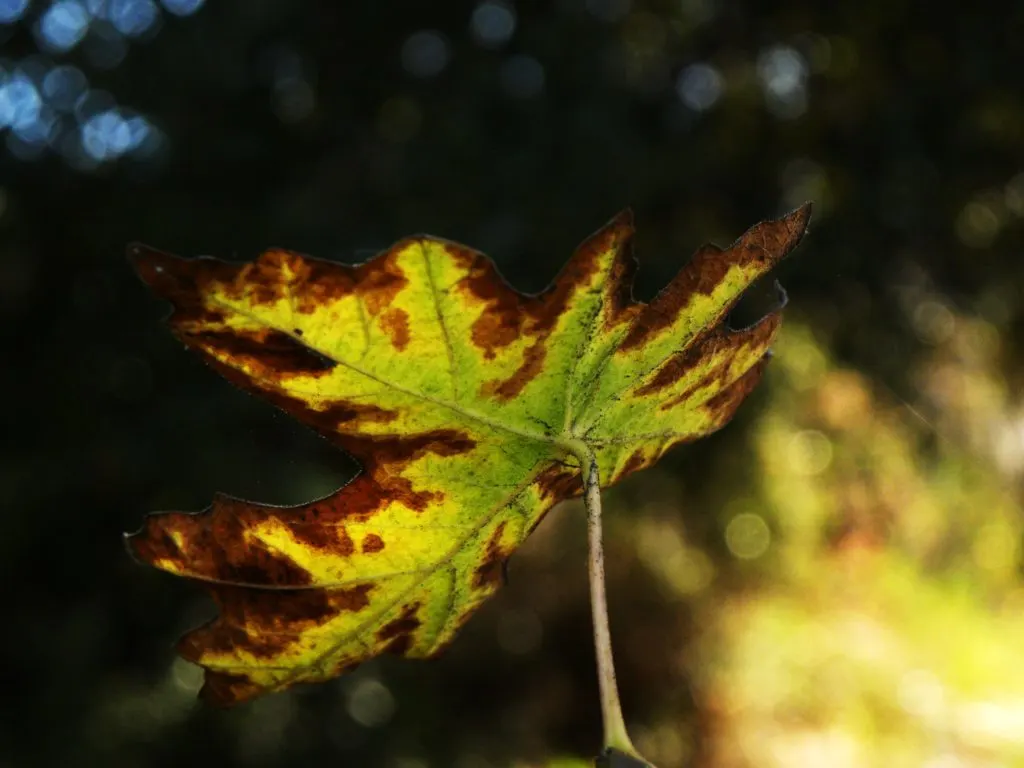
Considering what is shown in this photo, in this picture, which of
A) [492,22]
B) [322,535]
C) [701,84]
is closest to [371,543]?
[322,535]

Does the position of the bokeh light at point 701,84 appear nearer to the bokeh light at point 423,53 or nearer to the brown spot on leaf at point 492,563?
the bokeh light at point 423,53

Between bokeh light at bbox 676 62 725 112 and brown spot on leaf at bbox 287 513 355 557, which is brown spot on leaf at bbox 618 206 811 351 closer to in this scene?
brown spot on leaf at bbox 287 513 355 557

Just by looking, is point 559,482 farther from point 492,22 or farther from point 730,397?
point 492,22

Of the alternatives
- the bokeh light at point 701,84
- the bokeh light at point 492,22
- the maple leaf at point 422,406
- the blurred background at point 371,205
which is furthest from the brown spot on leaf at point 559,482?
the bokeh light at point 701,84

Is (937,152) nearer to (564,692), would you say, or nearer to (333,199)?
(333,199)

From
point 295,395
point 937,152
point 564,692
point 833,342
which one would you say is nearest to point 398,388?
point 295,395

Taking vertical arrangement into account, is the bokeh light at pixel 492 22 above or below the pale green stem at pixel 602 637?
above

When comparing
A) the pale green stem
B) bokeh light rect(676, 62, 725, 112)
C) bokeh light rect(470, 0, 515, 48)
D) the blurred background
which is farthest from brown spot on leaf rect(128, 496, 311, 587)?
bokeh light rect(676, 62, 725, 112)

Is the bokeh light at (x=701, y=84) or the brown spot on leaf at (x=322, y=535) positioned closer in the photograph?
the brown spot on leaf at (x=322, y=535)
